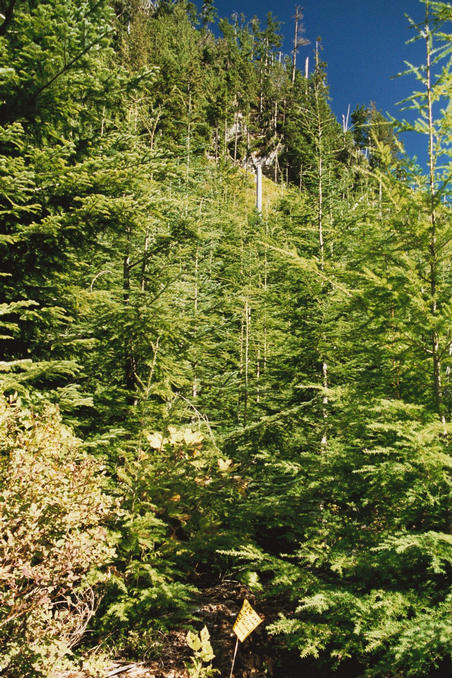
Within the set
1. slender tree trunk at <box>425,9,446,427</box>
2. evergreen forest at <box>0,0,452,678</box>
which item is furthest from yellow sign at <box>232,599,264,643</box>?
slender tree trunk at <box>425,9,446,427</box>

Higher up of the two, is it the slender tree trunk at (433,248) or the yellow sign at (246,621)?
the slender tree trunk at (433,248)

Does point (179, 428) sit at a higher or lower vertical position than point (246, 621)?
higher

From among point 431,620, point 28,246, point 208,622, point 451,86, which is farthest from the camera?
point 208,622

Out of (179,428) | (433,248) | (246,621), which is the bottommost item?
(246,621)

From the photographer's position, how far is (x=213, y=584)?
20.1 ft

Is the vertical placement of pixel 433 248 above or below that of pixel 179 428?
above

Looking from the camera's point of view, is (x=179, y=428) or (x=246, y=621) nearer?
(x=246, y=621)

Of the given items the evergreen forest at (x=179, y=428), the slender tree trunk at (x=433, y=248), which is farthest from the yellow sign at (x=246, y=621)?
the slender tree trunk at (x=433, y=248)

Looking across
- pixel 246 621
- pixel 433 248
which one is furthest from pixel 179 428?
pixel 433 248

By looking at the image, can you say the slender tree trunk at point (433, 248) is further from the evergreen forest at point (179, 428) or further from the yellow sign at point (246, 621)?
the yellow sign at point (246, 621)

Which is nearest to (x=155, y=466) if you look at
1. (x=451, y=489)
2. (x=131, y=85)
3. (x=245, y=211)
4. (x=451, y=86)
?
(x=451, y=489)

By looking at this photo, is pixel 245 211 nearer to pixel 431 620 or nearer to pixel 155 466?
pixel 155 466

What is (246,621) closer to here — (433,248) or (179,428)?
(179,428)

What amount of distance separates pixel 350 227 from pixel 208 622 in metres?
6.61
